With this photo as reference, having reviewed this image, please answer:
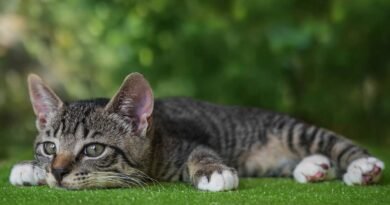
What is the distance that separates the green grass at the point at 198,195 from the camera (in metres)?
2.01

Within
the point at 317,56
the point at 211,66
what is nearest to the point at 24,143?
the point at 211,66

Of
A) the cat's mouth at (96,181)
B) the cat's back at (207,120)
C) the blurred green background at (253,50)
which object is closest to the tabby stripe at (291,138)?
the cat's back at (207,120)

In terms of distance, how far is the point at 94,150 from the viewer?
7.55 feet

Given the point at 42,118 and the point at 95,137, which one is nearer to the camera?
the point at 95,137

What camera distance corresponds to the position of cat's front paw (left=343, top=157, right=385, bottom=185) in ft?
8.25

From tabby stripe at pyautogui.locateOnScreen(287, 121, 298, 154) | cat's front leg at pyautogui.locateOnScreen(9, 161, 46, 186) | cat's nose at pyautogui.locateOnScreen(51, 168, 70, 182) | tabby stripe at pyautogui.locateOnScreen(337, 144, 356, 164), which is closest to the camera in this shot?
cat's nose at pyautogui.locateOnScreen(51, 168, 70, 182)

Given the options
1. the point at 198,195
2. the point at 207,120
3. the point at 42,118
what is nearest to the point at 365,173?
the point at 198,195

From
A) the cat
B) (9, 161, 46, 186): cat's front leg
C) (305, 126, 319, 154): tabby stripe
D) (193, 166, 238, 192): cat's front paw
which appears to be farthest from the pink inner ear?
(305, 126, 319, 154): tabby stripe

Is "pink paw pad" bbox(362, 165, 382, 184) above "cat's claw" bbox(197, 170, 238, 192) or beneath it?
above

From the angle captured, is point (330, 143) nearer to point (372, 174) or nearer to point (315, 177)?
point (315, 177)

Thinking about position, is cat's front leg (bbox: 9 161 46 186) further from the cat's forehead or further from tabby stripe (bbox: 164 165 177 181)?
tabby stripe (bbox: 164 165 177 181)

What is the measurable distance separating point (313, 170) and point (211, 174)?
0.58 metres

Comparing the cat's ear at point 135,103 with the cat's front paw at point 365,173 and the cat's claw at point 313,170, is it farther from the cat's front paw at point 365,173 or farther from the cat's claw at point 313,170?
the cat's front paw at point 365,173

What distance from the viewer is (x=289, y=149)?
3.04 m
